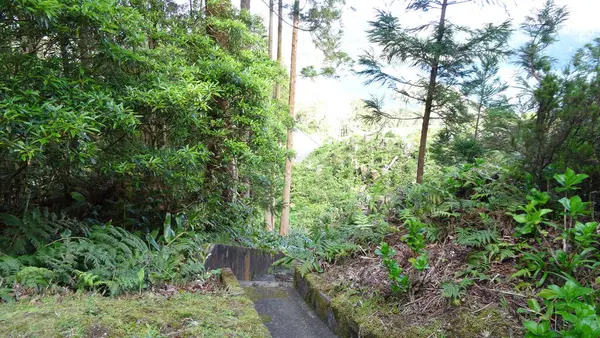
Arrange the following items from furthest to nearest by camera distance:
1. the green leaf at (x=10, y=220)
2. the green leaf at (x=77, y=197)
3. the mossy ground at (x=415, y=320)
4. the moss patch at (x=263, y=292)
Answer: the green leaf at (x=77, y=197) < the moss patch at (x=263, y=292) < the green leaf at (x=10, y=220) < the mossy ground at (x=415, y=320)

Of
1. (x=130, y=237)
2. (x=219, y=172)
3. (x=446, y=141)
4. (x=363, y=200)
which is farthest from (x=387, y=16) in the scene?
(x=130, y=237)

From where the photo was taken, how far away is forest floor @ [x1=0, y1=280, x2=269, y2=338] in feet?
5.80

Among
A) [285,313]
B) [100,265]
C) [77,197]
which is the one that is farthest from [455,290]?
[77,197]

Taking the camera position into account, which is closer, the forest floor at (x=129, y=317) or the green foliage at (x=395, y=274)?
the forest floor at (x=129, y=317)

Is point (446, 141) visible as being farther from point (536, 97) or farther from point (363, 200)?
point (536, 97)

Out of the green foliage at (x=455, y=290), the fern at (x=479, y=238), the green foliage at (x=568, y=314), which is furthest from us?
the fern at (x=479, y=238)

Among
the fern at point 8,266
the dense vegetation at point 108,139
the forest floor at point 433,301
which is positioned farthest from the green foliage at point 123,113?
the forest floor at point 433,301

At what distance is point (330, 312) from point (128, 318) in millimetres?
1509

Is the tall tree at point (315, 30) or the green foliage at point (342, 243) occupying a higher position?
the tall tree at point (315, 30)

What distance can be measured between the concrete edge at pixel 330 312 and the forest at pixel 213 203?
0.03m

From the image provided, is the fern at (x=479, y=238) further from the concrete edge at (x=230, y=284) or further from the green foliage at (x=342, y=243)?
the concrete edge at (x=230, y=284)

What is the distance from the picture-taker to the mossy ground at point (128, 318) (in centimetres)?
177

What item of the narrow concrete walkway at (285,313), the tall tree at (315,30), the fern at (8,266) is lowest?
the narrow concrete walkway at (285,313)

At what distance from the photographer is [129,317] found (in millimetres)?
2006
